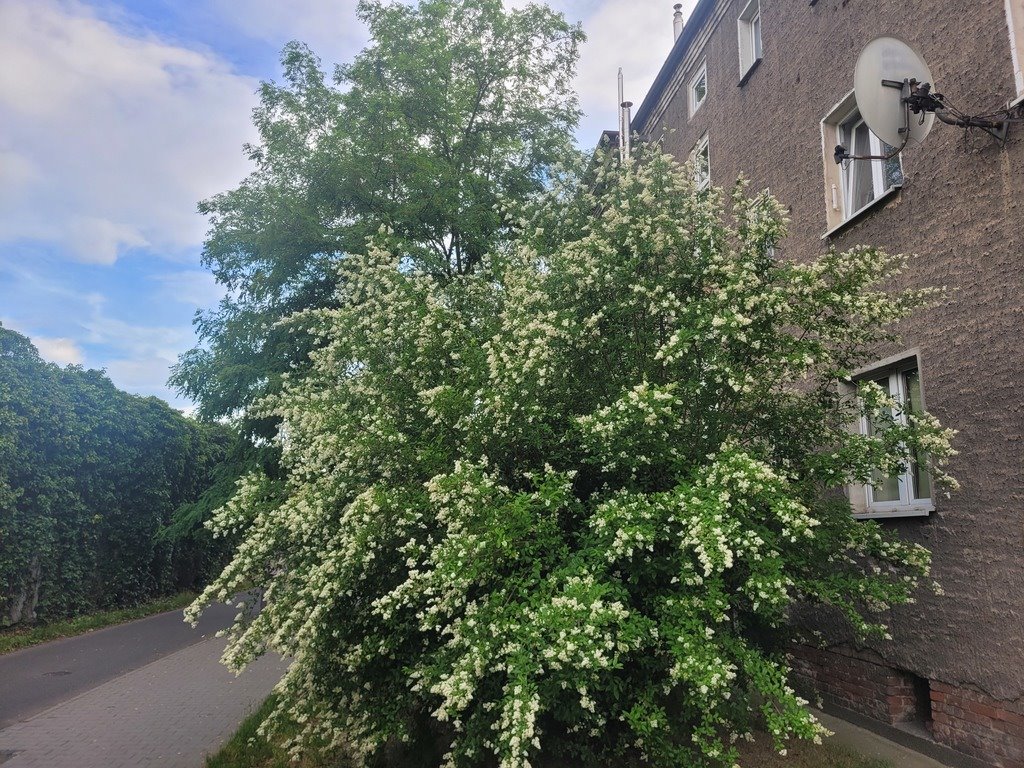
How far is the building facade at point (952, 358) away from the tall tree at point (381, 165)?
560 centimetres

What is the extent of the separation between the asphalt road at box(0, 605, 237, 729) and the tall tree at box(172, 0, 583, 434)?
4.78 m

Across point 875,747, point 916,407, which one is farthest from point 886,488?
point 875,747

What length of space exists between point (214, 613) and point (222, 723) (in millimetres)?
12884

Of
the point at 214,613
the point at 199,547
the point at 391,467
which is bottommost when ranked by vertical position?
the point at 214,613

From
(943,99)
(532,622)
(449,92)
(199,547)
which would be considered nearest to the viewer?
(532,622)

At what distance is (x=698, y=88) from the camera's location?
13672mm

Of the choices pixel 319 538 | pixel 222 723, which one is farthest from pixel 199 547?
pixel 319 538

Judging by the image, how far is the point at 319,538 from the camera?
5.87m

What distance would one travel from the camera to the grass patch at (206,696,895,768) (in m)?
5.86

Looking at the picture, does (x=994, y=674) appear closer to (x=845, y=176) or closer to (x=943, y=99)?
(x=943, y=99)

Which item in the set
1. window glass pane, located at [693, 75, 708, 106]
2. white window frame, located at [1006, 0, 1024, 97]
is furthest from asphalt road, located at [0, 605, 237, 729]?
window glass pane, located at [693, 75, 708, 106]

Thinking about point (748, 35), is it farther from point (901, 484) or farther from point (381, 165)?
point (901, 484)

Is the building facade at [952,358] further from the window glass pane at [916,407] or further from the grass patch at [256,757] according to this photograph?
the grass patch at [256,757]

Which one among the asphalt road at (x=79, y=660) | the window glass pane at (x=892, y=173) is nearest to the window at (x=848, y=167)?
the window glass pane at (x=892, y=173)
